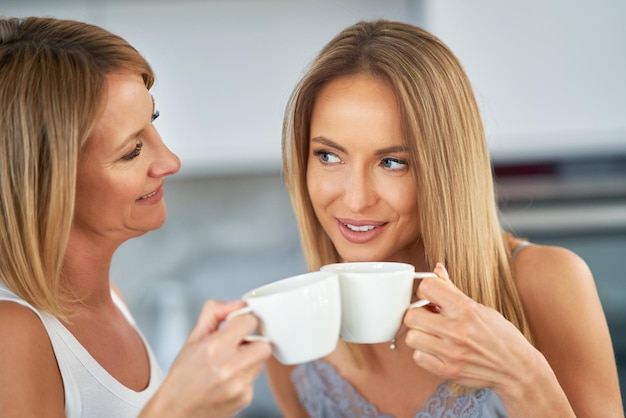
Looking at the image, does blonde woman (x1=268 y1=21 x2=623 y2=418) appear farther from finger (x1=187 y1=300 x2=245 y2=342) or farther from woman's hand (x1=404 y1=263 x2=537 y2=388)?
finger (x1=187 y1=300 x2=245 y2=342)

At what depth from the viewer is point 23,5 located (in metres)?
2.23

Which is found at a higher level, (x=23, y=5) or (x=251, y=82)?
(x=23, y=5)

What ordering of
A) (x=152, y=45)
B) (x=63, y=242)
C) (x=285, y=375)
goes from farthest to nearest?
(x=152, y=45)
(x=285, y=375)
(x=63, y=242)

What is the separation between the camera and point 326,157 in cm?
126

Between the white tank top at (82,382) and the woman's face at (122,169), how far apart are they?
0.54 feet

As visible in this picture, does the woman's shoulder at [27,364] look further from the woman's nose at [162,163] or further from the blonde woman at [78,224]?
the woman's nose at [162,163]

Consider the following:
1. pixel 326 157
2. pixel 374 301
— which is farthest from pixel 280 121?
pixel 374 301

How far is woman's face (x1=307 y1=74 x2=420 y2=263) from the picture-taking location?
117 cm

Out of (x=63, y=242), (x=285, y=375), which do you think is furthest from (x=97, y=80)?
(x=285, y=375)

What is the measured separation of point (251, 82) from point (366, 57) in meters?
1.21

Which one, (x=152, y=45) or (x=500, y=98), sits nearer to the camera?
(x=500, y=98)

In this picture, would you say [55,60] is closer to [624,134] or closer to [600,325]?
[600,325]

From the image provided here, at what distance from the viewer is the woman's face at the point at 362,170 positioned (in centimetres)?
117

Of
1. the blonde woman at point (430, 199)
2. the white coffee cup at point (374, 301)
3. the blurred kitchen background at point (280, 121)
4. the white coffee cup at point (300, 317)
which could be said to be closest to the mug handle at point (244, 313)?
the white coffee cup at point (300, 317)
